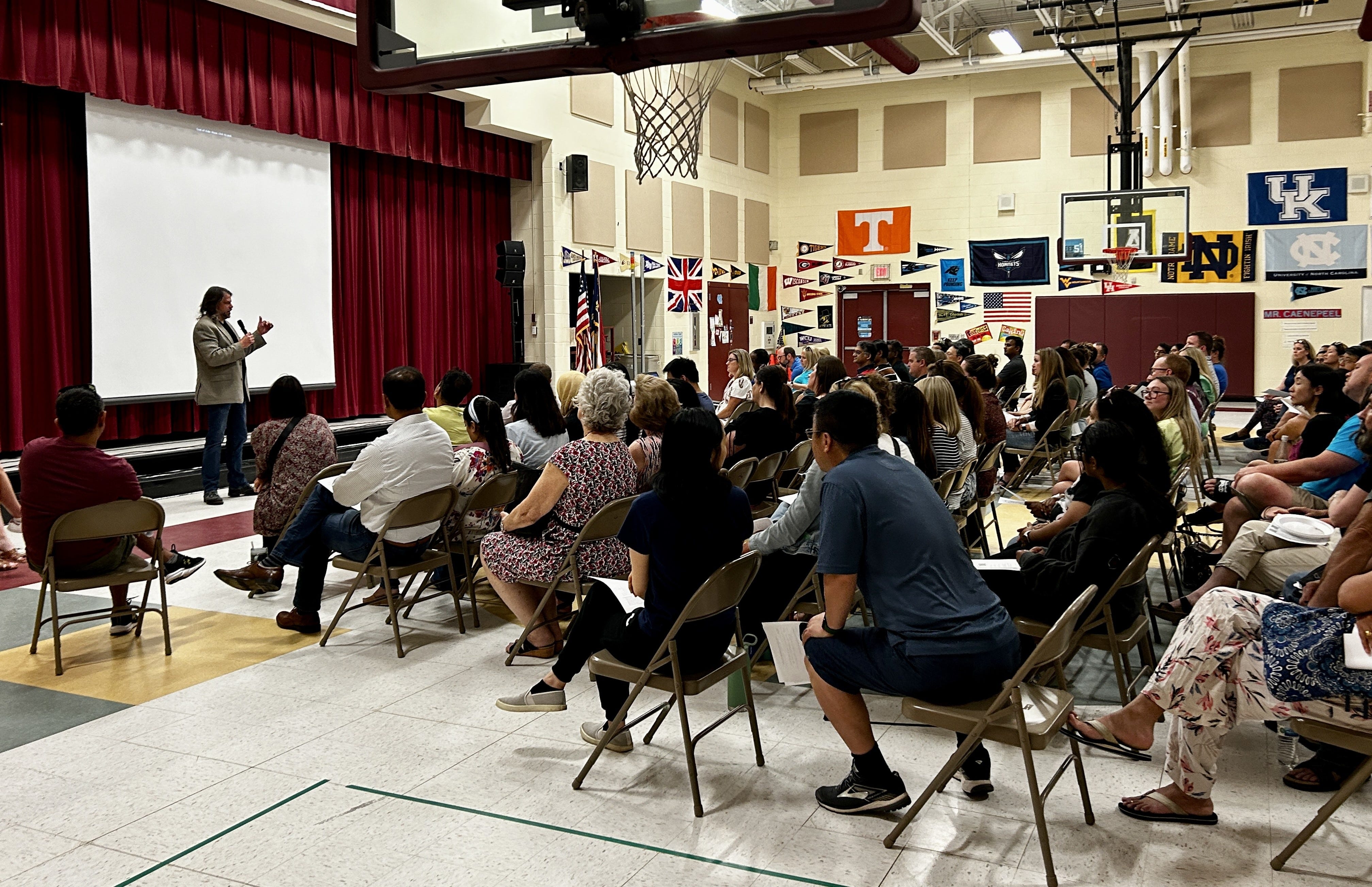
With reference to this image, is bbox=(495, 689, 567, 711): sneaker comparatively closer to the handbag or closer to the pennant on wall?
the handbag

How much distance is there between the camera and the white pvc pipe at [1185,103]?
50.8 ft

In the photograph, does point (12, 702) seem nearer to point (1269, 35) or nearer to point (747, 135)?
point (747, 135)

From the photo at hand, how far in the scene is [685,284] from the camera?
15.8m

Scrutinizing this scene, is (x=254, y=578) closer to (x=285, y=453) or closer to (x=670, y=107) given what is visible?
(x=285, y=453)

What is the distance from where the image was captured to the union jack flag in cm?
1549

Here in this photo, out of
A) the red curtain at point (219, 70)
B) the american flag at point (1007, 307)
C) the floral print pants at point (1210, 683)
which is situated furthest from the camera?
the american flag at point (1007, 307)

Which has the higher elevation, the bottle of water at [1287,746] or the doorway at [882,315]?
the doorway at [882,315]

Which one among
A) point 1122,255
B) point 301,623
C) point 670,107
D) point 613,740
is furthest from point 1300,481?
point 1122,255

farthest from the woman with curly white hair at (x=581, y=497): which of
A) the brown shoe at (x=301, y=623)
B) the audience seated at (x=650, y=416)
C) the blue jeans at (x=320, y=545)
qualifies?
the brown shoe at (x=301, y=623)

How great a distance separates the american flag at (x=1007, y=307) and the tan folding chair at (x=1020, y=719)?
1500cm

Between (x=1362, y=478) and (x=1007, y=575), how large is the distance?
116cm

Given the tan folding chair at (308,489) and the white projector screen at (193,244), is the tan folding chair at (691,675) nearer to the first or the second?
the tan folding chair at (308,489)

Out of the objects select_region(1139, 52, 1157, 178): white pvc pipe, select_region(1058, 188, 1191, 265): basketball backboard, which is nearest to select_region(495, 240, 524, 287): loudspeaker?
select_region(1058, 188, 1191, 265): basketball backboard

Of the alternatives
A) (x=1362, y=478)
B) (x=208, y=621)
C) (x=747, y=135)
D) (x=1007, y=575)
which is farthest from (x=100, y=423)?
(x=747, y=135)
